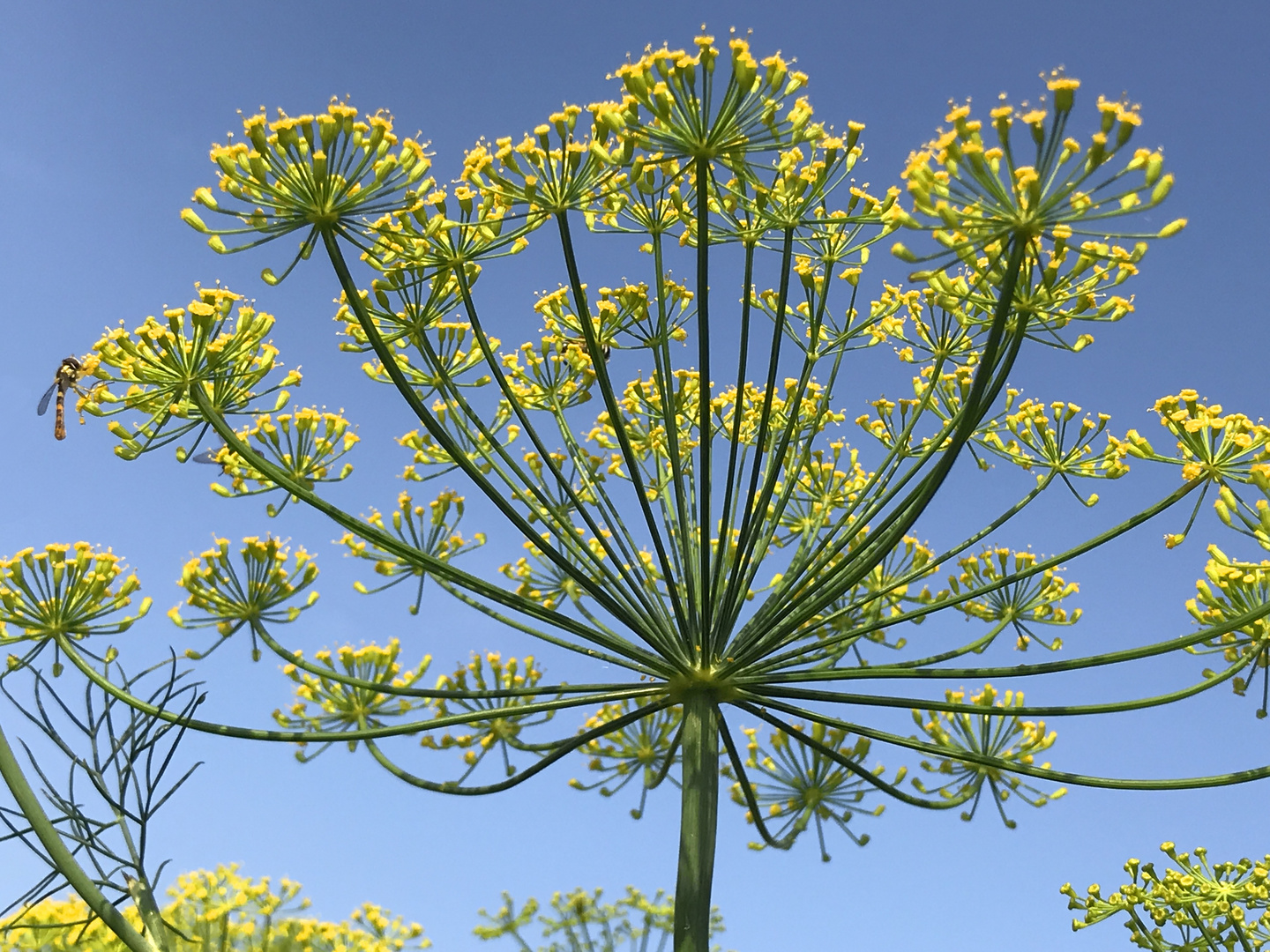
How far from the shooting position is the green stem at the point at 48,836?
730 centimetres

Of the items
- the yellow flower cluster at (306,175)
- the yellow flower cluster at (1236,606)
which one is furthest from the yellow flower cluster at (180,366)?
the yellow flower cluster at (1236,606)

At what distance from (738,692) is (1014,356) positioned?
4.50 meters

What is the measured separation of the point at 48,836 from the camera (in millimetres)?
7516

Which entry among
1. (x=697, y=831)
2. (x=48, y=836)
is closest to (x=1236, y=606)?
(x=697, y=831)

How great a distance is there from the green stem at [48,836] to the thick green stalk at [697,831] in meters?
4.44

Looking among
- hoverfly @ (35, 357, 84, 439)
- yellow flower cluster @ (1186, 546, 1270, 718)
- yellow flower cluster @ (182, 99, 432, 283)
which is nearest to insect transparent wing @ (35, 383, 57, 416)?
hoverfly @ (35, 357, 84, 439)

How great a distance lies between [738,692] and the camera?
Answer: 36.2ft

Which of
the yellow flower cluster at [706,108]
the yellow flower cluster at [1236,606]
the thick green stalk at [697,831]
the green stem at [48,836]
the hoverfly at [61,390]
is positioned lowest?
the green stem at [48,836]

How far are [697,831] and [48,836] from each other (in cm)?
533

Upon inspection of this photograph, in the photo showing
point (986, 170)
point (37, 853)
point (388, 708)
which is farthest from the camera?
point (388, 708)

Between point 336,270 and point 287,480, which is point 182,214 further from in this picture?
point 287,480

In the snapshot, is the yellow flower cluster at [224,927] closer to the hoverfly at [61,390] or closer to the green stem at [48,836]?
the green stem at [48,836]

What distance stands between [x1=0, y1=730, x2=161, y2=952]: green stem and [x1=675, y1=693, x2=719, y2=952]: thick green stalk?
14.6 ft

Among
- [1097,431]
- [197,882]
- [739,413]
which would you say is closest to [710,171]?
[739,413]
